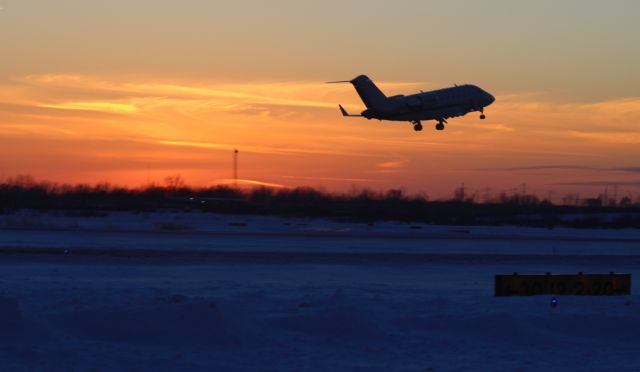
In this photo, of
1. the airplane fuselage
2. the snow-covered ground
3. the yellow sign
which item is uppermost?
the airplane fuselage

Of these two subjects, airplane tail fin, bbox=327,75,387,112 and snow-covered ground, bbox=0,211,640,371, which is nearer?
snow-covered ground, bbox=0,211,640,371

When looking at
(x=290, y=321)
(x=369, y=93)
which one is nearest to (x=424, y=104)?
(x=369, y=93)

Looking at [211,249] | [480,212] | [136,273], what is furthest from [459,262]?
[480,212]

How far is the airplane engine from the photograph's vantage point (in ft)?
191

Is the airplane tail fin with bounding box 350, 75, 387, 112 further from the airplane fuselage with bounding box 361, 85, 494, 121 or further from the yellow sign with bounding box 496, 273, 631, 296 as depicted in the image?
the yellow sign with bounding box 496, 273, 631, 296

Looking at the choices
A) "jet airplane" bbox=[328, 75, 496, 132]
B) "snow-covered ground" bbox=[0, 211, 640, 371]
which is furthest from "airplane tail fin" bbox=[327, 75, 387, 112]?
"snow-covered ground" bbox=[0, 211, 640, 371]

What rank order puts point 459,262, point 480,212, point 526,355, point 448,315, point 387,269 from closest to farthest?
1. point 526,355
2. point 448,315
3. point 387,269
4. point 459,262
5. point 480,212

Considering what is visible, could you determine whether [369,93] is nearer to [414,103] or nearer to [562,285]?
[414,103]

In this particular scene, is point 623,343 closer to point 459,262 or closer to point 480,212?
point 459,262

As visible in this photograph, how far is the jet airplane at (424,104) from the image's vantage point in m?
58.4

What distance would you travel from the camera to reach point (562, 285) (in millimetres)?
26906

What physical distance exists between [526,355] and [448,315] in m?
3.29

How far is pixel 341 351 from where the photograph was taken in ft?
65.7

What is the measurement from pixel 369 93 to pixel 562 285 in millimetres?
37509
